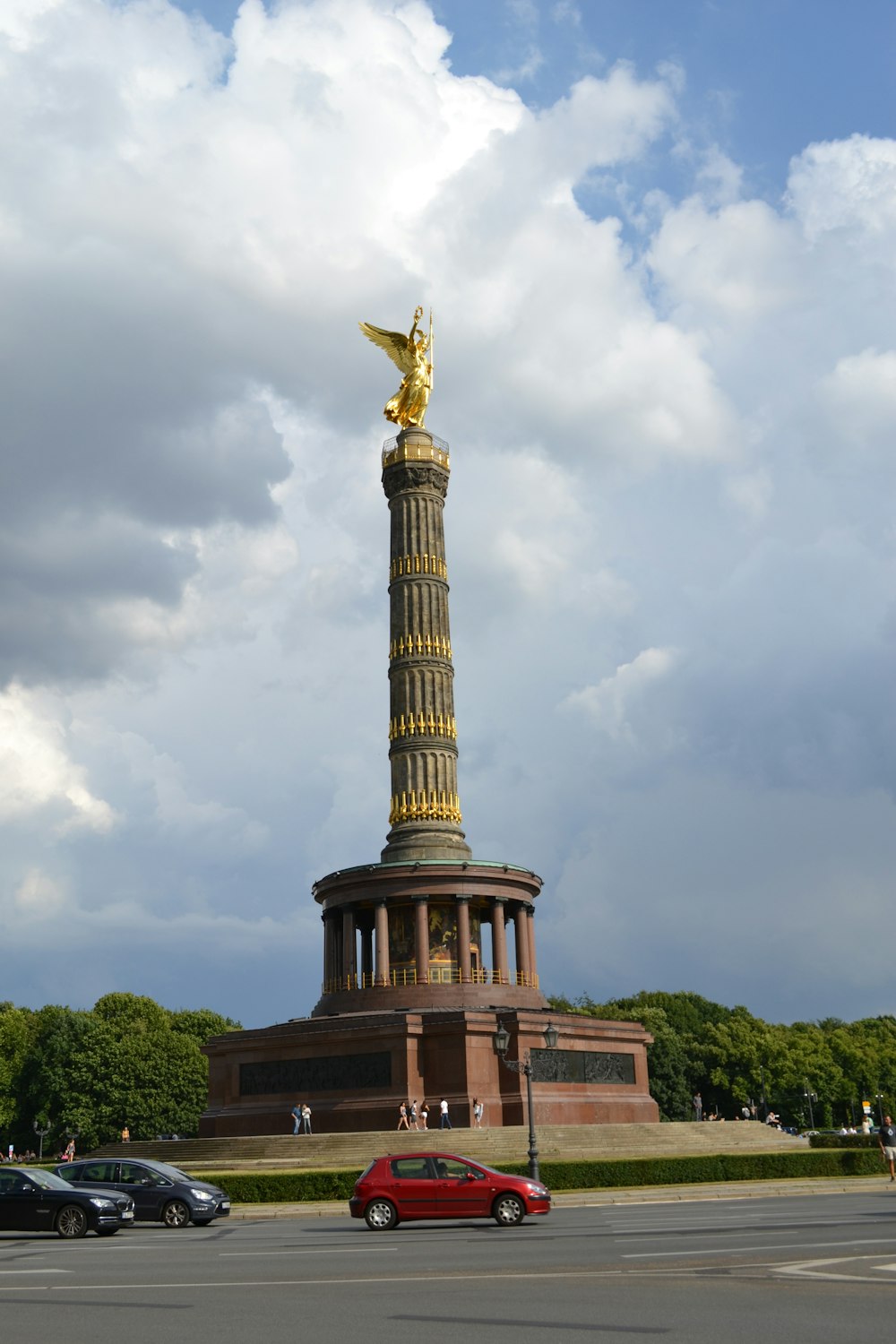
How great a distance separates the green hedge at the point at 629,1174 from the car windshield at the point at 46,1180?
725 centimetres

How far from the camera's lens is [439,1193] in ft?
72.2

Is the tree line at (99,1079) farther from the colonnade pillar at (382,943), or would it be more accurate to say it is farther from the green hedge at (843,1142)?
the green hedge at (843,1142)

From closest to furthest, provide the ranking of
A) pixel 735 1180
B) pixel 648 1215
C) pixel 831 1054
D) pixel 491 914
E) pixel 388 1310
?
pixel 388 1310 → pixel 648 1215 → pixel 735 1180 → pixel 491 914 → pixel 831 1054

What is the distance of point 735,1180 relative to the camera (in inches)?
1310

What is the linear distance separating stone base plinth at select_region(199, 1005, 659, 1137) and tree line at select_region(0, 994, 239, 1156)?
29.0 meters

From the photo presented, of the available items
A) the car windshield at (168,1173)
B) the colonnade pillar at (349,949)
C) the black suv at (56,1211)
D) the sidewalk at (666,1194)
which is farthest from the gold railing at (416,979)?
the black suv at (56,1211)

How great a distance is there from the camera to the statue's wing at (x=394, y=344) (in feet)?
188

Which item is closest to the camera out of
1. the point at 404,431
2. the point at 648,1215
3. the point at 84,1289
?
the point at 84,1289

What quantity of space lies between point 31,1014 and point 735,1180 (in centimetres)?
6530

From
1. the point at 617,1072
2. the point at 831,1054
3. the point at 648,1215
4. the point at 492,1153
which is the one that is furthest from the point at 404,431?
the point at 831,1054

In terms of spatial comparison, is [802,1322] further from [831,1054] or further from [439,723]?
[831,1054]

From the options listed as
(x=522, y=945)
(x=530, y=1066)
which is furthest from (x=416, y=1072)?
(x=530, y=1066)

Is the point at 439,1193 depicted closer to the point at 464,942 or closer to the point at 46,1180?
the point at 46,1180

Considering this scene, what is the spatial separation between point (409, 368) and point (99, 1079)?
43.4 m
